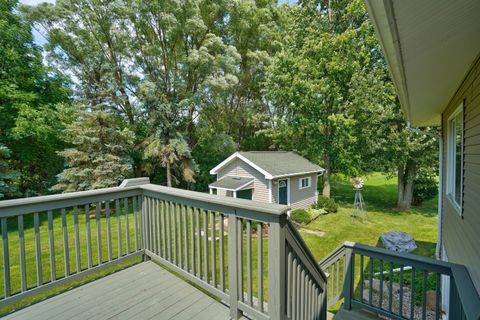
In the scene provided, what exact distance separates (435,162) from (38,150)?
18449mm

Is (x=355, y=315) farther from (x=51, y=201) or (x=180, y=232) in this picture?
(x=51, y=201)

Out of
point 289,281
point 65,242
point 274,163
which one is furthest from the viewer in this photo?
point 274,163

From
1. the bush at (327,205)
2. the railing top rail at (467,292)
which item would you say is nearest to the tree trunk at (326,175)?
the bush at (327,205)

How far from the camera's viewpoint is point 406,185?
12.5 metres

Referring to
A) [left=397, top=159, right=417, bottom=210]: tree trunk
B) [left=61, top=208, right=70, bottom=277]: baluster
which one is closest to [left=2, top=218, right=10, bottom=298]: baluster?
[left=61, top=208, right=70, bottom=277]: baluster

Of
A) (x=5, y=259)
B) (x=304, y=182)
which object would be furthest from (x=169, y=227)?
(x=304, y=182)

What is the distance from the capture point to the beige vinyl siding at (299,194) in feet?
36.7

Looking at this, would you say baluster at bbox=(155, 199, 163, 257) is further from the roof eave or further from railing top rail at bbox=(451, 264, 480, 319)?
railing top rail at bbox=(451, 264, 480, 319)

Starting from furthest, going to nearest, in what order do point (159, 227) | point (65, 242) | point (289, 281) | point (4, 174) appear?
point (4, 174) < point (159, 227) < point (65, 242) < point (289, 281)

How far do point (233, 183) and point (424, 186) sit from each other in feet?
32.4

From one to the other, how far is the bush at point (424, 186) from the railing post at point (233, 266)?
1291 centimetres

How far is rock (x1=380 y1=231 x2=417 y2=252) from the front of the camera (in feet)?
24.4

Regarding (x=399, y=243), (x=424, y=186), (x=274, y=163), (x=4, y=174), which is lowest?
(x=399, y=243)

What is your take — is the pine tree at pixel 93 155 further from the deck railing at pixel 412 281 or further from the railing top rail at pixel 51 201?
the deck railing at pixel 412 281
